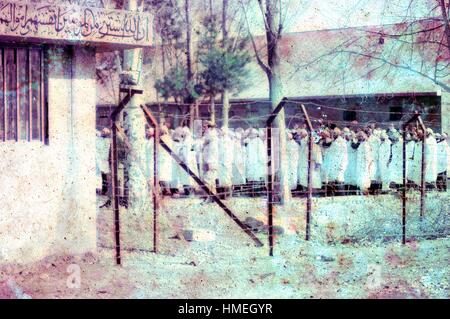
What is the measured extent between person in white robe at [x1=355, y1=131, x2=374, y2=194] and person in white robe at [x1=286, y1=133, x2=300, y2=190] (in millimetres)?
1263

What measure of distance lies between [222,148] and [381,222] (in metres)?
4.32

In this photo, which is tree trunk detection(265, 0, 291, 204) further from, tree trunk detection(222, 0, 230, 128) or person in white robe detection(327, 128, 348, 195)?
tree trunk detection(222, 0, 230, 128)

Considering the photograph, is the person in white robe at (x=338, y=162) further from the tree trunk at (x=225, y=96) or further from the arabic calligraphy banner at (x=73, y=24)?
the arabic calligraphy banner at (x=73, y=24)

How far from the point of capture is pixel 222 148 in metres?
13.1

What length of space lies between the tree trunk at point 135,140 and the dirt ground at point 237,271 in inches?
80.7

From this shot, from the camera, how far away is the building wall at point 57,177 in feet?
21.2

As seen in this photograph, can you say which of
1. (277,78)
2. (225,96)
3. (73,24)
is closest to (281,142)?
(277,78)

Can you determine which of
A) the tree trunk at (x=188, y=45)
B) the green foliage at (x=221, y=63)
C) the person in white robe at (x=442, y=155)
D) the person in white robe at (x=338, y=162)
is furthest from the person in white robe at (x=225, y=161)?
the green foliage at (x=221, y=63)

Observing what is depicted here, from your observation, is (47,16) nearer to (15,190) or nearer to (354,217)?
(15,190)

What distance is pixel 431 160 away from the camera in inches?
556

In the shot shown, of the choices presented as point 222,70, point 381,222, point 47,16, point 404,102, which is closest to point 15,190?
point 47,16

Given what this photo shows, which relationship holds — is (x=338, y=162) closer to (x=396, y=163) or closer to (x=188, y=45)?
(x=396, y=163)

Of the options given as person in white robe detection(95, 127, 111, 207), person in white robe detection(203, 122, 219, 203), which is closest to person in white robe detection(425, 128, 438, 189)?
person in white robe detection(203, 122, 219, 203)

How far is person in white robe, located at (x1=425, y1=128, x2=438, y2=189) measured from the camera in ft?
45.9
